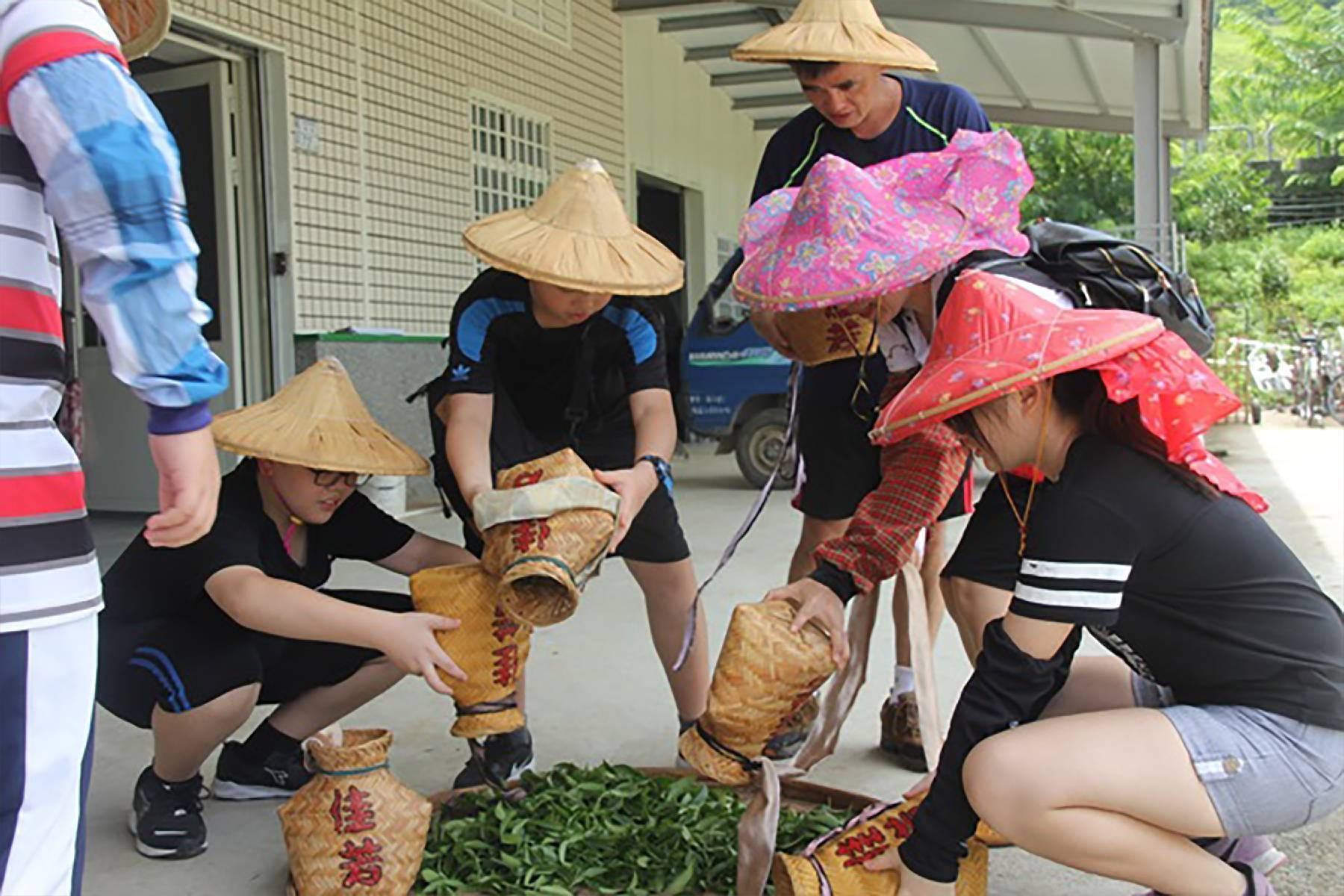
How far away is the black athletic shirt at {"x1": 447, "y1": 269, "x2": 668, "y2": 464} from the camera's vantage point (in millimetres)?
2596

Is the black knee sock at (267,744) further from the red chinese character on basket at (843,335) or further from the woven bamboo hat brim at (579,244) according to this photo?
the red chinese character on basket at (843,335)

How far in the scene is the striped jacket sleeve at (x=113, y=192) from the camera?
1157 millimetres

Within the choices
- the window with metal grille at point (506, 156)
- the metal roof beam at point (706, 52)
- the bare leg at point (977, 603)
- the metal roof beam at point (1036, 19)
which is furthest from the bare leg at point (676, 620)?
the metal roof beam at point (706, 52)

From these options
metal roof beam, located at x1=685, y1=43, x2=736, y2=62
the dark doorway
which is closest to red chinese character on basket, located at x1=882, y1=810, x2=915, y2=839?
the dark doorway

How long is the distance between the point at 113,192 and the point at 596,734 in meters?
2.17

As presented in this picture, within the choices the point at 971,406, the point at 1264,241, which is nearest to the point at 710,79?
the point at 971,406

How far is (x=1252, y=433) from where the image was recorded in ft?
41.4

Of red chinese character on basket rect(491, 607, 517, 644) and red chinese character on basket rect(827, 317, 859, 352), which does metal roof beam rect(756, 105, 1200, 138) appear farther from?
red chinese character on basket rect(491, 607, 517, 644)

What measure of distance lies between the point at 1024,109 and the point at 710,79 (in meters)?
3.00

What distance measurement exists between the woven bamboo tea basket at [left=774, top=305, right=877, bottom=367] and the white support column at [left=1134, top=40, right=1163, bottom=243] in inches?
230

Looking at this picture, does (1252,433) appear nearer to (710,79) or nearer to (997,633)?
(710,79)

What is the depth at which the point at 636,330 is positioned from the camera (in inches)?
107

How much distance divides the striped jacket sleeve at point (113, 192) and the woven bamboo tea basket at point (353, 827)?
0.96 meters

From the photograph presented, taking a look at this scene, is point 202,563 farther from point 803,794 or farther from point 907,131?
point 907,131
